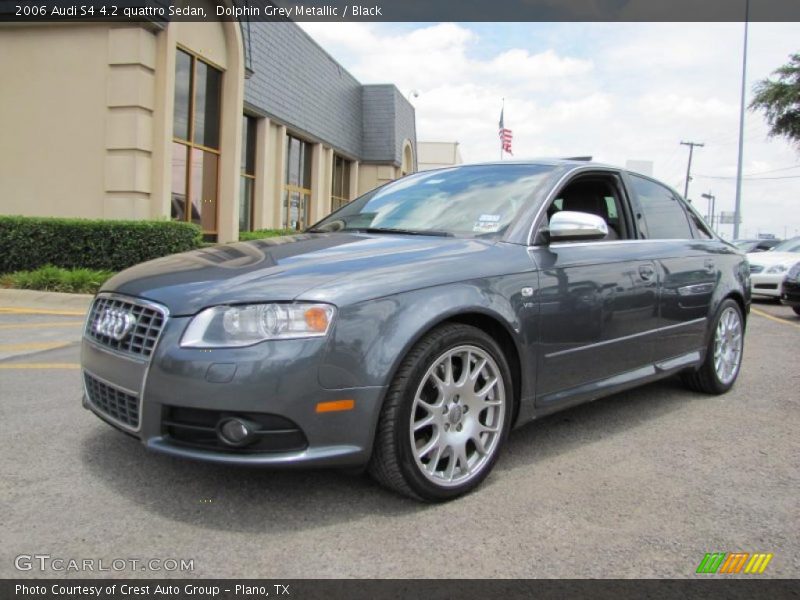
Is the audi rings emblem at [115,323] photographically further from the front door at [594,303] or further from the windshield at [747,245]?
the windshield at [747,245]

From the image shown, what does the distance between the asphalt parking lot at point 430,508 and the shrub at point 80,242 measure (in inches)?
255

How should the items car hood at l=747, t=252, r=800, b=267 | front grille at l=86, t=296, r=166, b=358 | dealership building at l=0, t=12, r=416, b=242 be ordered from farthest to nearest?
car hood at l=747, t=252, r=800, b=267 < dealership building at l=0, t=12, r=416, b=242 < front grille at l=86, t=296, r=166, b=358

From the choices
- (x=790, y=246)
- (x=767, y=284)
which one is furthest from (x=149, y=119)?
(x=790, y=246)

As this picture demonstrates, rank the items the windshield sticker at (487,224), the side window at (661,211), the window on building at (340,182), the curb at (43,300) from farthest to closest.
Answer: the window on building at (340,182), the curb at (43,300), the side window at (661,211), the windshield sticker at (487,224)

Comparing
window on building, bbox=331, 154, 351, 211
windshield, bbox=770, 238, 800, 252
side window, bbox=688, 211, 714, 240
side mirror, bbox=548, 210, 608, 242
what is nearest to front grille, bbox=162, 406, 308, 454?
side mirror, bbox=548, 210, 608, 242

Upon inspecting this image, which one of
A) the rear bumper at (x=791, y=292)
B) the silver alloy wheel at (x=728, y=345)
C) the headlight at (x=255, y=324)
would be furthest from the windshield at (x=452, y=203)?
the rear bumper at (x=791, y=292)

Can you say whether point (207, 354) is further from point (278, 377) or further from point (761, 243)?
point (761, 243)

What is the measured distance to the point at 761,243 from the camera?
1855 centimetres

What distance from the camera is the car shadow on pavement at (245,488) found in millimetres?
2609

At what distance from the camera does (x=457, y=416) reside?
113 inches

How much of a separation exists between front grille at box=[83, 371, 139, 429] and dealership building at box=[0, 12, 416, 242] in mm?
8648

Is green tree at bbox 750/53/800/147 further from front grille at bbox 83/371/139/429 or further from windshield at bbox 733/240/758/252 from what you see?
front grille at bbox 83/371/139/429

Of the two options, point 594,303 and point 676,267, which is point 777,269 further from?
point 594,303

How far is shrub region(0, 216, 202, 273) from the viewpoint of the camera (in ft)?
33.0
